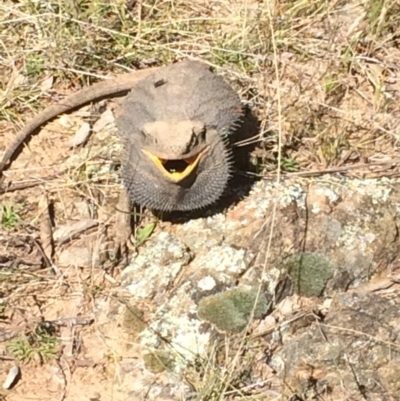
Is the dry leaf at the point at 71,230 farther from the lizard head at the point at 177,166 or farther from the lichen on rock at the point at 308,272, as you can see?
the lichen on rock at the point at 308,272

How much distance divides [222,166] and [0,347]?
1237 millimetres

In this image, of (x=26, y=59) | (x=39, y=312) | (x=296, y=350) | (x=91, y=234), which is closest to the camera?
(x=296, y=350)

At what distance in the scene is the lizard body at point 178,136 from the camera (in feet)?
11.3

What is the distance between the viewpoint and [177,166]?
142 inches

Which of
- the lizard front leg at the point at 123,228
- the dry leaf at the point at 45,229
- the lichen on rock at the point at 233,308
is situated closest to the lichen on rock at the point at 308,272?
the lichen on rock at the point at 233,308

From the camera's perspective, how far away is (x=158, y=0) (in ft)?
15.3

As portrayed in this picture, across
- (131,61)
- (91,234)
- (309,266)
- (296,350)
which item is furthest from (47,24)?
(296,350)

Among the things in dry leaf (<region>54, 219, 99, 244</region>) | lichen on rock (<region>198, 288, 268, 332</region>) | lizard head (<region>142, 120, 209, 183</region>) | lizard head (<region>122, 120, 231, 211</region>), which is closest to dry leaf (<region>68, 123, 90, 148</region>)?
dry leaf (<region>54, 219, 99, 244</region>)

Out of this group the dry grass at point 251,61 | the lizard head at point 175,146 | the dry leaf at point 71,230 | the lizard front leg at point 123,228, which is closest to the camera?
the lizard head at point 175,146

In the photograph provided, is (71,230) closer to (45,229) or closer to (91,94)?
(45,229)

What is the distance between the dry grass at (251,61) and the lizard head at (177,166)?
0.44 m

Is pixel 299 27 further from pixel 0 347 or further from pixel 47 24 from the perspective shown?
pixel 0 347

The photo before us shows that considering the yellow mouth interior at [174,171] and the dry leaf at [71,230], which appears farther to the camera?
the dry leaf at [71,230]

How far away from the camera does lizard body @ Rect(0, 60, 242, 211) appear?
3459mm
